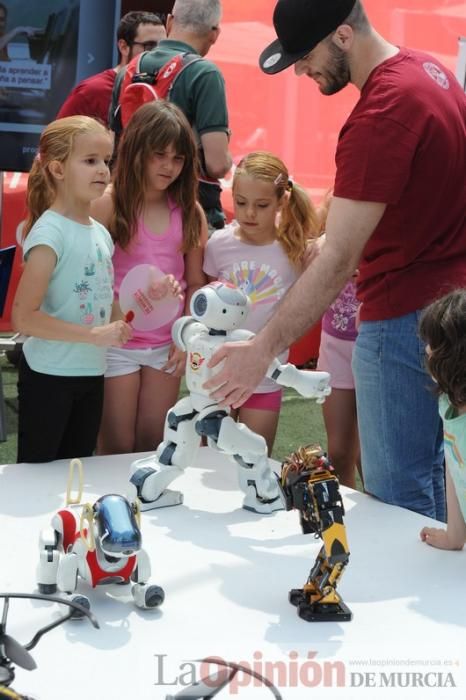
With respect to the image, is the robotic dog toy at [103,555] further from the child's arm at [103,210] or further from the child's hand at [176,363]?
the child's arm at [103,210]

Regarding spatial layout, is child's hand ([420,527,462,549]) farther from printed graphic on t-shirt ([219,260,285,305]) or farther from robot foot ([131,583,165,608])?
Answer: printed graphic on t-shirt ([219,260,285,305])

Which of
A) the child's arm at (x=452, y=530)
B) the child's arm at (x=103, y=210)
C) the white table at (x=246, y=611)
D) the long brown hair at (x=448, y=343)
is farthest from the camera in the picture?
the child's arm at (x=103, y=210)

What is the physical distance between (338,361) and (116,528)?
1.37m

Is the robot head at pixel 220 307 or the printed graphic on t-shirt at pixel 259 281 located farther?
the printed graphic on t-shirt at pixel 259 281

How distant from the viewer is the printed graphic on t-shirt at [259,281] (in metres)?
2.48

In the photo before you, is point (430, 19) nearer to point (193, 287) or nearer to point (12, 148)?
point (12, 148)

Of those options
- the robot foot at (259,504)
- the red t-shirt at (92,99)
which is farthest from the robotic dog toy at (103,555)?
the red t-shirt at (92,99)

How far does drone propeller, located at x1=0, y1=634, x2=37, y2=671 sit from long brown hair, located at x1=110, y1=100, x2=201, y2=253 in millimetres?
1424

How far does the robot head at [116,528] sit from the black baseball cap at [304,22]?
969mm

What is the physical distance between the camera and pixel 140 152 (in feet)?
7.79

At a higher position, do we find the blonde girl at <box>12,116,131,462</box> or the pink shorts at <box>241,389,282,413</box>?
the blonde girl at <box>12,116,131,462</box>

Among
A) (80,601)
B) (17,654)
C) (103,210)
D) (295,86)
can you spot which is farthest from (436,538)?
(295,86)

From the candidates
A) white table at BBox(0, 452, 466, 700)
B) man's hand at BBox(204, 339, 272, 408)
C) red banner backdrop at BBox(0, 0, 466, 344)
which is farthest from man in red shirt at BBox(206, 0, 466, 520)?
red banner backdrop at BBox(0, 0, 466, 344)

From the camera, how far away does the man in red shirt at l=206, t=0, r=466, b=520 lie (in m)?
1.84
